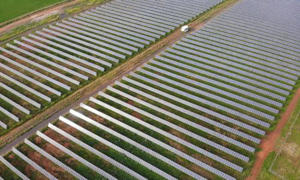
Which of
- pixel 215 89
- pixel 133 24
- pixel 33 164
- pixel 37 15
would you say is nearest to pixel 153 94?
pixel 215 89

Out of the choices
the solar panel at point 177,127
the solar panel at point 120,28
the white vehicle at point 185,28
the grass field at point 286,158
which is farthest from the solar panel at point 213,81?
the solar panel at point 177,127

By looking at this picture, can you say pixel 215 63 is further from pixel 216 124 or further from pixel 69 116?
pixel 69 116

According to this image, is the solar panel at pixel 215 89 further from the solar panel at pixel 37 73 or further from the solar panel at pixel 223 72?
the solar panel at pixel 37 73

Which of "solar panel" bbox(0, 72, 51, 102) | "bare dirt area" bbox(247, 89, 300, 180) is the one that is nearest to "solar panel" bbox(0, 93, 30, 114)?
"solar panel" bbox(0, 72, 51, 102)

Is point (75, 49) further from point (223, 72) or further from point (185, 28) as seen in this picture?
point (223, 72)

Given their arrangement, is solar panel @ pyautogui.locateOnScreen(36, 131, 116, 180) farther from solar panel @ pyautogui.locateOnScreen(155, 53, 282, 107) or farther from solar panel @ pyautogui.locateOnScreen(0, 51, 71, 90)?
solar panel @ pyautogui.locateOnScreen(155, 53, 282, 107)

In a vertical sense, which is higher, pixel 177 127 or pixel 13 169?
pixel 177 127
